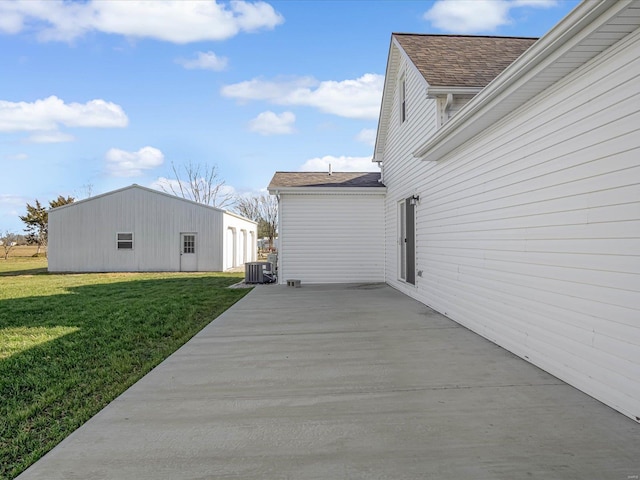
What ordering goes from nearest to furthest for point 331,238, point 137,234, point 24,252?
point 331,238 < point 137,234 < point 24,252

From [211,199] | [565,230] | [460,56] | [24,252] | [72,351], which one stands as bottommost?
[72,351]

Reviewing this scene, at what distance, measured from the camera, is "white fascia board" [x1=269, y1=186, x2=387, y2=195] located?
10.8 metres

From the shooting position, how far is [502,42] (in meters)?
8.34

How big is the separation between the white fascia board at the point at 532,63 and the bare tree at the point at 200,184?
32.3 metres

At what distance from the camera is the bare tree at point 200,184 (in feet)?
117

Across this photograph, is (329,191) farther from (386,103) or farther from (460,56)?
(460,56)

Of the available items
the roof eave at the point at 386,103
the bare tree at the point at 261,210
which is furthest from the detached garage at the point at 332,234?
the bare tree at the point at 261,210

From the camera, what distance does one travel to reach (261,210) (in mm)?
34469

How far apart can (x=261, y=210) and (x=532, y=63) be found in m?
32.1

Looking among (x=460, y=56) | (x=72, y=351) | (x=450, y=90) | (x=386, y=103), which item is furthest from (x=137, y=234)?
(x=450, y=90)

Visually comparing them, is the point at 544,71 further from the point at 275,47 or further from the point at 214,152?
the point at 214,152

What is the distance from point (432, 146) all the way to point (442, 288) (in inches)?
95.5

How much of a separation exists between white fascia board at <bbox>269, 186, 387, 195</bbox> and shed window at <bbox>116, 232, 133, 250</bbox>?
34.3 ft

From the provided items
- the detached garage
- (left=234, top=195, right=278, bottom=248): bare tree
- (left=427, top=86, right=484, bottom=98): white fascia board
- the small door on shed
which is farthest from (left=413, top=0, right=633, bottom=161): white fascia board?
(left=234, top=195, right=278, bottom=248): bare tree
